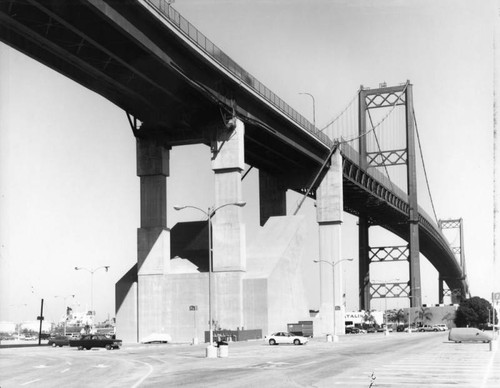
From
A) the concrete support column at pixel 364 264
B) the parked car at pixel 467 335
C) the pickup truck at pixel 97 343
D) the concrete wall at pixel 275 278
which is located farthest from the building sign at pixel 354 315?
Result: the pickup truck at pixel 97 343

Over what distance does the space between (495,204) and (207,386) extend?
11.3 meters

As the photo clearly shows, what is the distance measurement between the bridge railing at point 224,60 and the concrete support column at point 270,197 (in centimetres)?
1235

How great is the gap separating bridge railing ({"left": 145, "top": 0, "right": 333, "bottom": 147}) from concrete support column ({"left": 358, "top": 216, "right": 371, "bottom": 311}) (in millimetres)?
66743

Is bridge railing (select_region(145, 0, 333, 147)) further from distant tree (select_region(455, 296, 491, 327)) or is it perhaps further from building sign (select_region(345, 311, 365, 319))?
distant tree (select_region(455, 296, 491, 327))

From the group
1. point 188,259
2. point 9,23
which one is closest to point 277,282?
point 188,259

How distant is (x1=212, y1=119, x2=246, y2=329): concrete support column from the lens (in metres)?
73.8

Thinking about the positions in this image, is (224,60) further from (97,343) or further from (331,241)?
(331,241)

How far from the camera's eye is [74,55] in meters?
57.3

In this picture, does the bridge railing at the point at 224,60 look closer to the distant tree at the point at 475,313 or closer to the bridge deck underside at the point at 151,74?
the bridge deck underside at the point at 151,74

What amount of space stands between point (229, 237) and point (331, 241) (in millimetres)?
26659

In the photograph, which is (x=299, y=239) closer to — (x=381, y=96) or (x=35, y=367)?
(x=35, y=367)

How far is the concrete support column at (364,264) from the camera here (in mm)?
156500

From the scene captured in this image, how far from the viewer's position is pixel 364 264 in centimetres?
15938

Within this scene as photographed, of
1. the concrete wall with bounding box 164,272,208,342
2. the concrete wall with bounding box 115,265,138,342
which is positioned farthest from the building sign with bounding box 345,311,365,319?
the concrete wall with bounding box 115,265,138,342
